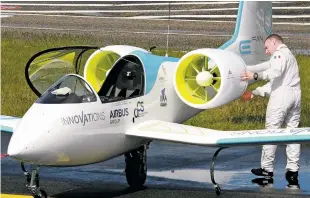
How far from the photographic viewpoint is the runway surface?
13297mm

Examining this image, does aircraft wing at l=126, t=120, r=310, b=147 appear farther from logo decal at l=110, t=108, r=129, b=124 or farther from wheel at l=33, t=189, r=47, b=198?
wheel at l=33, t=189, r=47, b=198

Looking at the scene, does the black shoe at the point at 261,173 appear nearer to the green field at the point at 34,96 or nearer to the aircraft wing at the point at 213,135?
the aircraft wing at the point at 213,135

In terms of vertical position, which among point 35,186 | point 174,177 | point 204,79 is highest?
point 204,79

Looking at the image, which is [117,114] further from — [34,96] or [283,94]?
[34,96]

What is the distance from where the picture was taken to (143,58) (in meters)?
13.8

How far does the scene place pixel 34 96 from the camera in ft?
66.8

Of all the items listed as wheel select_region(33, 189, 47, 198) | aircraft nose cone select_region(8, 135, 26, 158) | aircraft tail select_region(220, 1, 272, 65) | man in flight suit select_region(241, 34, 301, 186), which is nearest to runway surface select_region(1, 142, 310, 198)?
man in flight suit select_region(241, 34, 301, 186)

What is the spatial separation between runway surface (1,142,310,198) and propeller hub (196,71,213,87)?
46.9 inches

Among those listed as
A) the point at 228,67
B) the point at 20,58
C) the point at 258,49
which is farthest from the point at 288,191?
the point at 20,58

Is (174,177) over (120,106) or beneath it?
beneath

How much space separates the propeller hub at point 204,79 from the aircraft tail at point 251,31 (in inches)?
75.8

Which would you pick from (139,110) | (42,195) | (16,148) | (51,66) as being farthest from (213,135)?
(16,148)

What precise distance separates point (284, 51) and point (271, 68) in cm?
28

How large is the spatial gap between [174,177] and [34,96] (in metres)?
6.57
